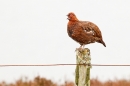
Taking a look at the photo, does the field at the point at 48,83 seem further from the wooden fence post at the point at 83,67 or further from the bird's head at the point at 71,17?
the wooden fence post at the point at 83,67

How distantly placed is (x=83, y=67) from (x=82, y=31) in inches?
71.6

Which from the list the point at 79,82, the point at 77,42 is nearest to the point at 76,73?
the point at 79,82

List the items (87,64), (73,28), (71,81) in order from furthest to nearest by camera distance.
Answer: (71,81)
(73,28)
(87,64)

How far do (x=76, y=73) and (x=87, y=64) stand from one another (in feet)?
0.62

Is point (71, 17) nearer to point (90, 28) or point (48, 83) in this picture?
point (90, 28)

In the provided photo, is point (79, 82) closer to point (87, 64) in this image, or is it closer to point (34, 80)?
point (87, 64)

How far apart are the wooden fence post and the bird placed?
1524 millimetres

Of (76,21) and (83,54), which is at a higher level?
(76,21)

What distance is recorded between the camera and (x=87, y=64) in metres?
7.10

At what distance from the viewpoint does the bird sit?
A: 876cm

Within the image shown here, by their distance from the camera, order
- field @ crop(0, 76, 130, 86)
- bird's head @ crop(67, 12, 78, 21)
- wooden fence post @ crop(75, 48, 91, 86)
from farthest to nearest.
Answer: field @ crop(0, 76, 130, 86) → bird's head @ crop(67, 12, 78, 21) → wooden fence post @ crop(75, 48, 91, 86)

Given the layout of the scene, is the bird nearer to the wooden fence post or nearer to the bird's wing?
the bird's wing

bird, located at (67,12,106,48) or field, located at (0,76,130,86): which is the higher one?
bird, located at (67,12,106,48)

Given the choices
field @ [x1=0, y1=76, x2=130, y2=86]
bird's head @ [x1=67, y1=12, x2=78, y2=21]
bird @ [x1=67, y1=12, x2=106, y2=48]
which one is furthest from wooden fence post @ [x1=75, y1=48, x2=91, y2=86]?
field @ [x1=0, y1=76, x2=130, y2=86]
